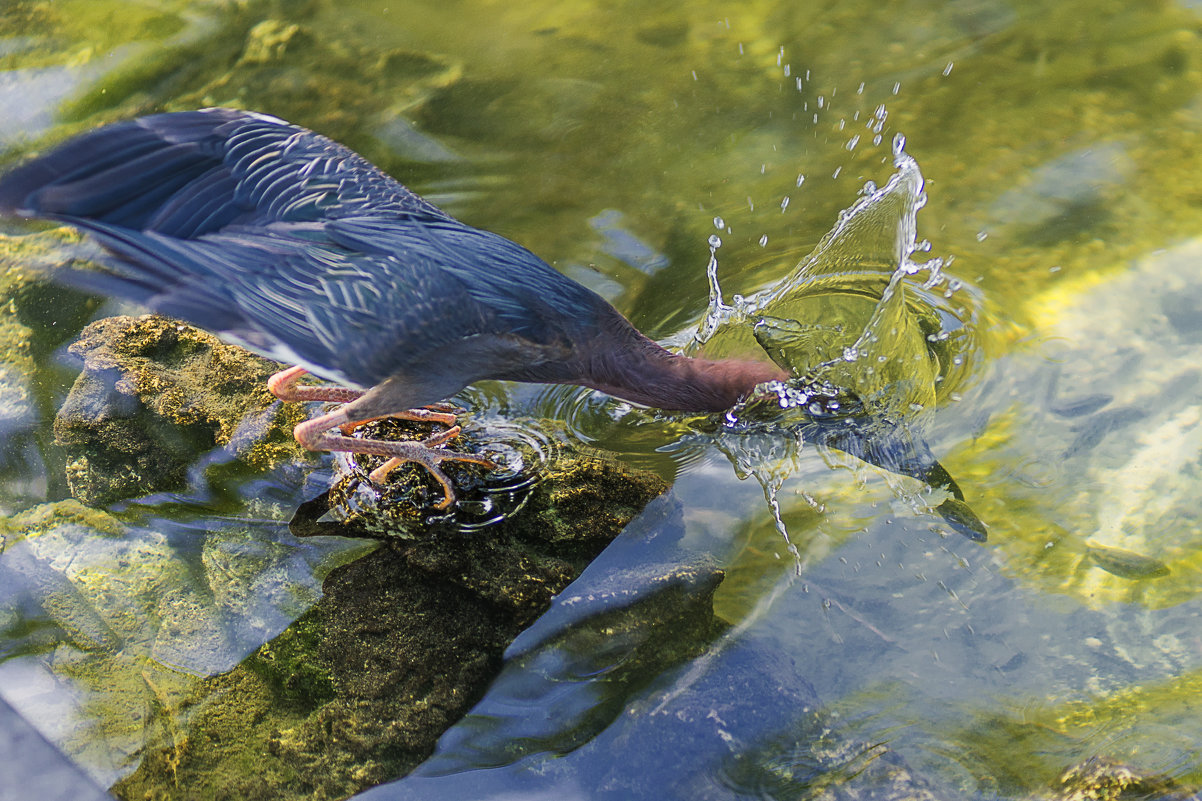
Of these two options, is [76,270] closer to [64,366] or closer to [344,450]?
[64,366]

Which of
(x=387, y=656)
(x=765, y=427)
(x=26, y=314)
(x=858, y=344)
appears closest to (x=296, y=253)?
(x=387, y=656)

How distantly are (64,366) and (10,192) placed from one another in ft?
3.20

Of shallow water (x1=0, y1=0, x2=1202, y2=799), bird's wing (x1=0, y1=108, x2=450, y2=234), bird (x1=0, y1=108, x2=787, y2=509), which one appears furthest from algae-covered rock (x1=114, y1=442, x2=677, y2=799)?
bird's wing (x1=0, y1=108, x2=450, y2=234)

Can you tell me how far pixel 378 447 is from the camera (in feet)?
12.9

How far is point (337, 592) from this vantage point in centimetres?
362

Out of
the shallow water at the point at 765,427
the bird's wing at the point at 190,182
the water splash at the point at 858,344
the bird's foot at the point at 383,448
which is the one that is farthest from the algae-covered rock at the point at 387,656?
the bird's wing at the point at 190,182

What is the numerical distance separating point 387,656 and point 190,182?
2.21m

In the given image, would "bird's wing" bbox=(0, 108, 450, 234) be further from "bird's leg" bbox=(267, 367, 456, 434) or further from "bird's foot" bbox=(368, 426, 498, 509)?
"bird's foot" bbox=(368, 426, 498, 509)

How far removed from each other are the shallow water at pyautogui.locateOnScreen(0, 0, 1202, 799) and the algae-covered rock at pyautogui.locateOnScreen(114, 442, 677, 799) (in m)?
0.10

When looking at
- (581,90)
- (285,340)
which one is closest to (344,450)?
(285,340)

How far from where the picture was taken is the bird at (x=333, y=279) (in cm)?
371

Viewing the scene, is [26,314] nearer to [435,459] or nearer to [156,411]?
[156,411]

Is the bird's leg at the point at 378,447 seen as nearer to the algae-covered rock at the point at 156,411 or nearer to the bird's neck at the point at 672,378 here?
the algae-covered rock at the point at 156,411

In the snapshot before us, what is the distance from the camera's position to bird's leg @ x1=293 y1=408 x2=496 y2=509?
12.7 ft
